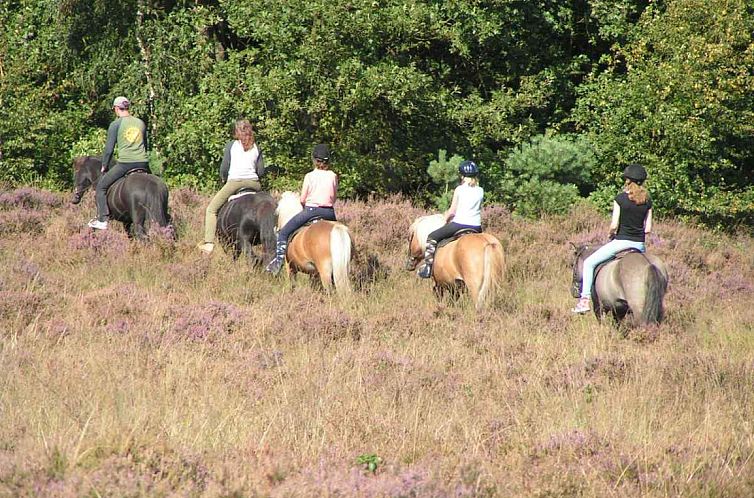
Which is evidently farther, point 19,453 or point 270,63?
point 270,63

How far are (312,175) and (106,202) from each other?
12.6 ft

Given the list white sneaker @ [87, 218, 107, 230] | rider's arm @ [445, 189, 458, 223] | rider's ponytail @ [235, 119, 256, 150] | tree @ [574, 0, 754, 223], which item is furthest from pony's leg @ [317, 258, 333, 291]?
tree @ [574, 0, 754, 223]

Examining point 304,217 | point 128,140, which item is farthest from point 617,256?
point 128,140

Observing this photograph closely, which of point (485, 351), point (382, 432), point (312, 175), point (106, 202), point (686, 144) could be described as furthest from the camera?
point (686, 144)

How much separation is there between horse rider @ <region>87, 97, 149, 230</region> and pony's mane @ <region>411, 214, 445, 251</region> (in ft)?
13.7

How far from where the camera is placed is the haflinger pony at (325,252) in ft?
37.7

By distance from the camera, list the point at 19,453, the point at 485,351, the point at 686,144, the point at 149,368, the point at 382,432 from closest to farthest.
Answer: the point at 19,453 → the point at 382,432 → the point at 149,368 → the point at 485,351 → the point at 686,144

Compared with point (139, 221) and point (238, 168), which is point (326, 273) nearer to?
point (238, 168)

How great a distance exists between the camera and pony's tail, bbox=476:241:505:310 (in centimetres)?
1088

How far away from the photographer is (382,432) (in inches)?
256

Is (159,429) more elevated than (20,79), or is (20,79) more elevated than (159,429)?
(20,79)

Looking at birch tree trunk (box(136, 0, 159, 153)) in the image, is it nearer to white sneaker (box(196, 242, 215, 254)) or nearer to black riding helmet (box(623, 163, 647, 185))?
white sneaker (box(196, 242, 215, 254))

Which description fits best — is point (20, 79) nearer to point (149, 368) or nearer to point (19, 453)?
point (149, 368)

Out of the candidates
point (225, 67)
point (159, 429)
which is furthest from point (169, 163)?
point (159, 429)
